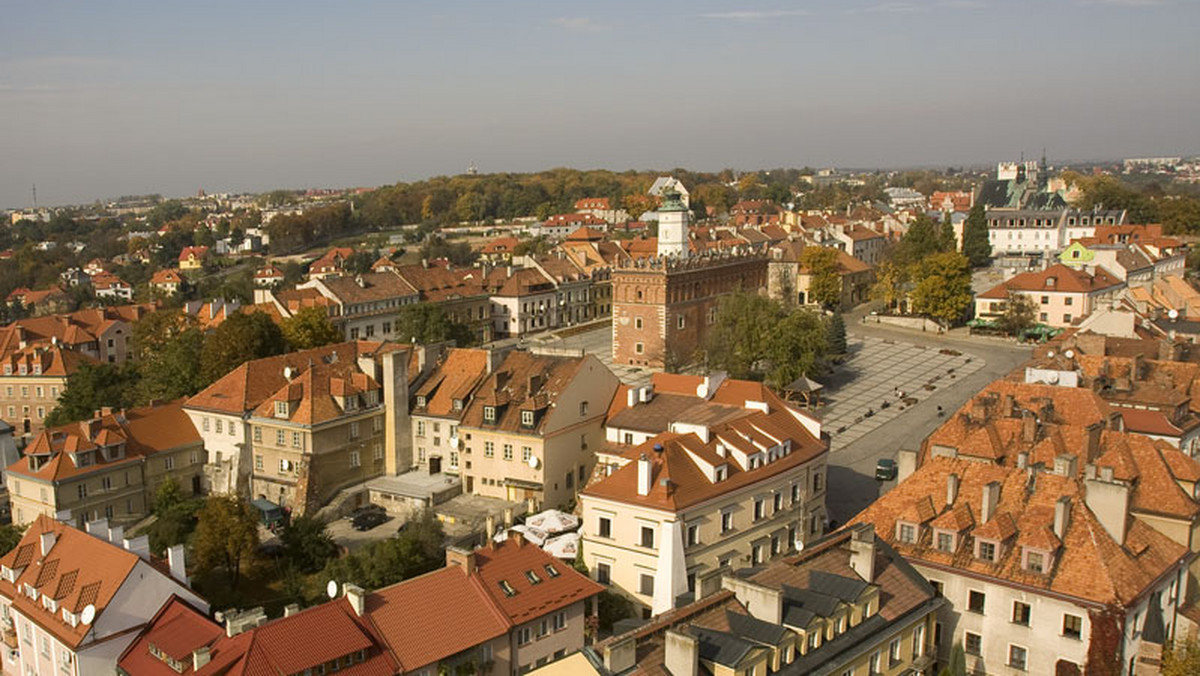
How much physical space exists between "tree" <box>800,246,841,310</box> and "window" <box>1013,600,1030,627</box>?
62396mm

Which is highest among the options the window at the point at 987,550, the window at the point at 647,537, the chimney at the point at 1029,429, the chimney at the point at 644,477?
the chimney at the point at 1029,429

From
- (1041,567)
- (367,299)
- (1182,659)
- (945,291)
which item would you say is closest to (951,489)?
(1041,567)

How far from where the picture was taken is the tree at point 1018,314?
236ft

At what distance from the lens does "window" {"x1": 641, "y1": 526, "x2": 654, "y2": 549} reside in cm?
3062

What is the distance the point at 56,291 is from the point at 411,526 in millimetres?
94705

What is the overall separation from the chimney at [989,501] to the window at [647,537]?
9.77 meters

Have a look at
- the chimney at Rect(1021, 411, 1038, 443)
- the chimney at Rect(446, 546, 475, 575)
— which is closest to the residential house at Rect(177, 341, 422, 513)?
the chimney at Rect(446, 546, 475, 575)

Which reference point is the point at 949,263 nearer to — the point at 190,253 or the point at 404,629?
the point at 404,629

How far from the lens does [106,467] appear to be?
135 ft

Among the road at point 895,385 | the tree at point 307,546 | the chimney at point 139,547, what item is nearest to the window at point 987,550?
the road at point 895,385

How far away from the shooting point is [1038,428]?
32031 millimetres

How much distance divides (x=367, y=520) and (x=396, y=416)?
5559 millimetres

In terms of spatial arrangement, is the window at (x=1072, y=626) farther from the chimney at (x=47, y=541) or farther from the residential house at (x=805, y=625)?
the chimney at (x=47, y=541)

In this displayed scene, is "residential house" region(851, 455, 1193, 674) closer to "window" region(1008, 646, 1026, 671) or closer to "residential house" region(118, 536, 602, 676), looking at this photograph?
"window" region(1008, 646, 1026, 671)
